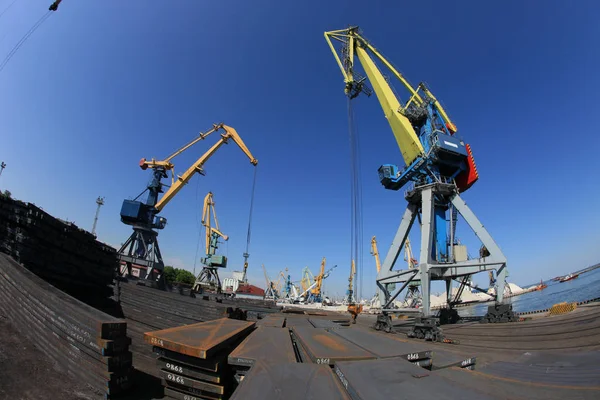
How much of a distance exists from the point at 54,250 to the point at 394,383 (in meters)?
11.9

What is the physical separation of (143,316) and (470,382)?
1111 centimetres

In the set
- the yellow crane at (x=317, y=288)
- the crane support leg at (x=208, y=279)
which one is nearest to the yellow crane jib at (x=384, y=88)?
the crane support leg at (x=208, y=279)

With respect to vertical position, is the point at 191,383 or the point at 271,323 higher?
the point at 191,383

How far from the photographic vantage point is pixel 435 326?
9797mm

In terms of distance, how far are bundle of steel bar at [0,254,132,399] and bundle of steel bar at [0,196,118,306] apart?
345 centimetres

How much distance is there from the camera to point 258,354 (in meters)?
3.32

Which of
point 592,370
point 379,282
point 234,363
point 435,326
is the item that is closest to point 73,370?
point 234,363

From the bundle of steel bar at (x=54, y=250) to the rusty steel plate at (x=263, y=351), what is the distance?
9030 mm

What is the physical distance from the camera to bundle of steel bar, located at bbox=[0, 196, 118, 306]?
7938 mm

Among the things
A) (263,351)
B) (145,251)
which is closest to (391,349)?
(263,351)

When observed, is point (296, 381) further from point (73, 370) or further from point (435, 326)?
point (435, 326)

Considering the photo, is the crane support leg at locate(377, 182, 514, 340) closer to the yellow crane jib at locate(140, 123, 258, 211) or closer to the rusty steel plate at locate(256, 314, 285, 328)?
the rusty steel plate at locate(256, 314, 285, 328)

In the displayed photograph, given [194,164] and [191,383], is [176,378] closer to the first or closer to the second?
[191,383]

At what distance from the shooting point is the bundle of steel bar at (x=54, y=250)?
7938mm
